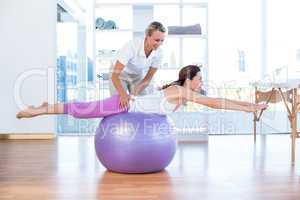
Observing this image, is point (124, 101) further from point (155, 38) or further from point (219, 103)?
point (219, 103)

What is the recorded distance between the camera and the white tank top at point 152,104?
291 centimetres

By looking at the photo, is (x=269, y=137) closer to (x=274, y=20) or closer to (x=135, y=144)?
(x=274, y=20)

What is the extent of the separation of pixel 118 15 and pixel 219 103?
2.31 metres

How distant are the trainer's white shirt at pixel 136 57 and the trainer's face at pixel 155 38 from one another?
9 centimetres

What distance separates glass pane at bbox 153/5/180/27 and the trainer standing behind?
5.12ft

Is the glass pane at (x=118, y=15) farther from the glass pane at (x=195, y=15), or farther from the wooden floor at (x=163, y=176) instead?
the wooden floor at (x=163, y=176)

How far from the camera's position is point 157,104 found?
292 cm

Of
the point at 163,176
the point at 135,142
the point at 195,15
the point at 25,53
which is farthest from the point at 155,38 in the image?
the point at 25,53

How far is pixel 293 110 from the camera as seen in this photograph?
3266 millimetres

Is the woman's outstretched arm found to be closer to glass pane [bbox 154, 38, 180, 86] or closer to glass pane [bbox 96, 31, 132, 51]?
glass pane [bbox 154, 38, 180, 86]

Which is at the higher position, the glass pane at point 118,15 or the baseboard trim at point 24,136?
the glass pane at point 118,15

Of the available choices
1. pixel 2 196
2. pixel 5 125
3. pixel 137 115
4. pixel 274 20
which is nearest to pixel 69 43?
pixel 5 125

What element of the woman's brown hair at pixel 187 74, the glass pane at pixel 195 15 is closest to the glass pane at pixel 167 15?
the glass pane at pixel 195 15

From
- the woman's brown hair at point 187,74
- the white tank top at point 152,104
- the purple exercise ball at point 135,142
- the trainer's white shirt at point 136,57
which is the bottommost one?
the purple exercise ball at point 135,142
